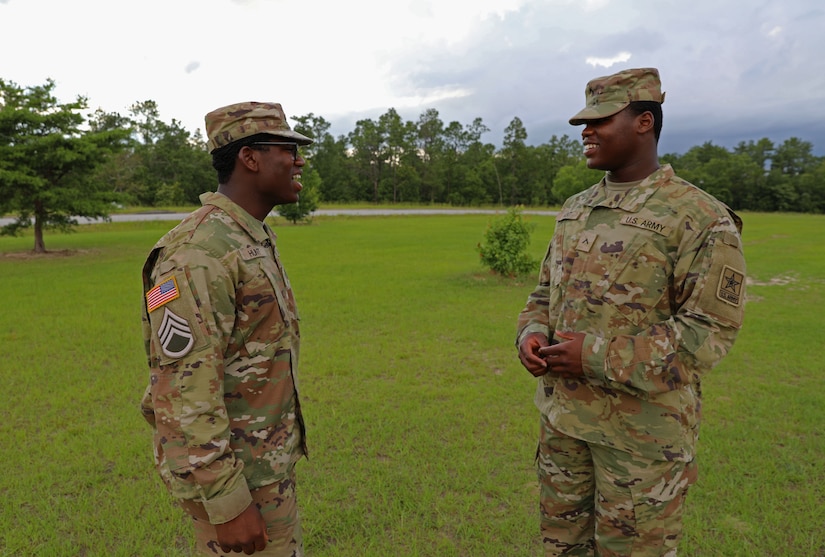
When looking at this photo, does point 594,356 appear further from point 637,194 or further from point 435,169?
point 435,169

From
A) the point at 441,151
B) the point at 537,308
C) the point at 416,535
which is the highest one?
the point at 441,151

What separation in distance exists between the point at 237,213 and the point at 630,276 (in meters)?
1.51

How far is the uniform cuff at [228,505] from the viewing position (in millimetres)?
1577

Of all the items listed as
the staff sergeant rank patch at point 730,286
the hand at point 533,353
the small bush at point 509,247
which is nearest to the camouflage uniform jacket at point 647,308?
the staff sergeant rank patch at point 730,286

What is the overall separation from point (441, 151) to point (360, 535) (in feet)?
235

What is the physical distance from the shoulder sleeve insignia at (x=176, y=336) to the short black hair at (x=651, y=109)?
1.79 m

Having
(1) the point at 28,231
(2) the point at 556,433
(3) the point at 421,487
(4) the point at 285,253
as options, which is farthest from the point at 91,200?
(2) the point at 556,433

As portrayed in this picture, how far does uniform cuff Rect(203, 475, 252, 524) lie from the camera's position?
1577 millimetres

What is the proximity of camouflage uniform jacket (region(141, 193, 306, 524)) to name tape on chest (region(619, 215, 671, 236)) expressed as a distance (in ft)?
4.53

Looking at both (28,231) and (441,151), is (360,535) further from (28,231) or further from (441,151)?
(441,151)

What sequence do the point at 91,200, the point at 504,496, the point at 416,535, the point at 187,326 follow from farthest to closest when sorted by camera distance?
the point at 91,200 → the point at 504,496 → the point at 416,535 → the point at 187,326

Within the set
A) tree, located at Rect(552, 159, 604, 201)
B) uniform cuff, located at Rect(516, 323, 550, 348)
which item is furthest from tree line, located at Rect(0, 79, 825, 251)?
uniform cuff, located at Rect(516, 323, 550, 348)

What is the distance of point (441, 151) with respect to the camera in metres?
71.8

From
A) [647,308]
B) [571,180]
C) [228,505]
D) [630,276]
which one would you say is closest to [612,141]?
[630,276]
